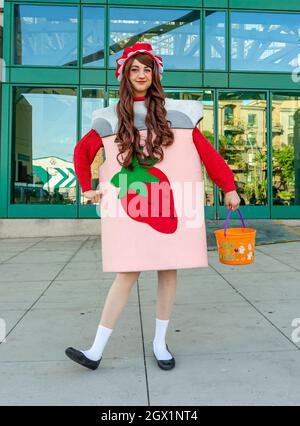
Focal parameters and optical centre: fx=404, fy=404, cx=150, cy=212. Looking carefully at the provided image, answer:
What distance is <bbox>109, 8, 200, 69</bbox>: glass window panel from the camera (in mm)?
11245

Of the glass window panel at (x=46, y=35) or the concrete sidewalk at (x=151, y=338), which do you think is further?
the glass window panel at (x=46, y=35)

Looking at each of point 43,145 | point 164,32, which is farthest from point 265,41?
point 43,145

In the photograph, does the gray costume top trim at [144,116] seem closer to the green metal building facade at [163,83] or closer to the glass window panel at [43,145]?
the green metal building facade at [163,83]

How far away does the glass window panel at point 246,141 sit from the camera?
11.4 metres

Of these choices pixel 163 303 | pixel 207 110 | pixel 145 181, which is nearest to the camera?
pixel 145 181

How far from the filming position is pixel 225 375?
247 cm

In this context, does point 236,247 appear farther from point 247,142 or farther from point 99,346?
point 247,142

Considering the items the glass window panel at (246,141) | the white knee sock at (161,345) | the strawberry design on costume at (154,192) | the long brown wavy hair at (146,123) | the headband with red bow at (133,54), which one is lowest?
the white knee sock at (161,345)

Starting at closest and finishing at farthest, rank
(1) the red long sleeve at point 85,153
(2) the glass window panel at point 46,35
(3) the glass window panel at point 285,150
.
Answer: (1) the red long sleeve at point 85,153
(2) the glass window panel at point 46,35
(3) the glass window panel at point 285,150

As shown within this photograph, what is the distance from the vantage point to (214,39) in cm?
1138

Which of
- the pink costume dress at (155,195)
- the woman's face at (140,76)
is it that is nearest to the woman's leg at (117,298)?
the pink costume dress at (155,195)

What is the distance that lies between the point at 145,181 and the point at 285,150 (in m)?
9.96

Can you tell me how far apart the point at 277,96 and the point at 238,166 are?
2254mm

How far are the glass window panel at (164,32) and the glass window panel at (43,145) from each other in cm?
198
